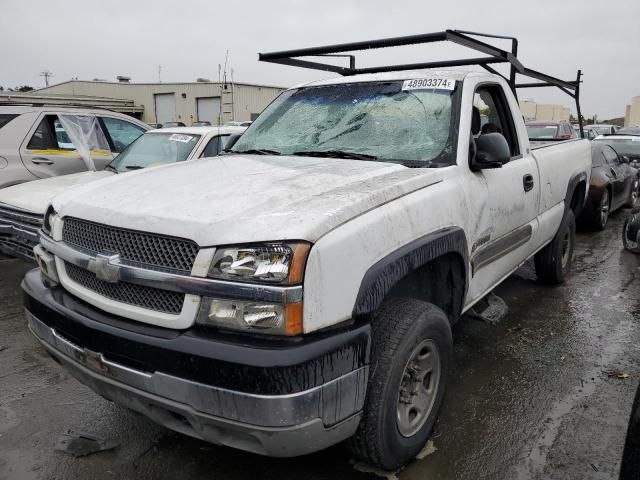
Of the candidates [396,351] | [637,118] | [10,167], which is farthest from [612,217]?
[637,118]

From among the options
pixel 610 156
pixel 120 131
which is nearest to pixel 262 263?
pixel 120 131

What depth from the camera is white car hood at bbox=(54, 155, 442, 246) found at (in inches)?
79.0

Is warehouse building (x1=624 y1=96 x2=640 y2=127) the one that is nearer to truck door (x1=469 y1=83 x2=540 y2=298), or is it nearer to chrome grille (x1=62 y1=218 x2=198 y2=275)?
truck door (x1=469 y1=83 x2=540 y2=298)

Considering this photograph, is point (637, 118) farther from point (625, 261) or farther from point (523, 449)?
point (523, 449)

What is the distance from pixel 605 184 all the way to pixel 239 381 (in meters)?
8.30

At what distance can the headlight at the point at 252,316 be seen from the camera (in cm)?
189

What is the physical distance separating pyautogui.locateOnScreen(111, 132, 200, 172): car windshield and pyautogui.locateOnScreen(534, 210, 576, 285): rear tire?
13.1ft

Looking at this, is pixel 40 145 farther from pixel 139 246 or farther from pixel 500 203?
pixel 500 203

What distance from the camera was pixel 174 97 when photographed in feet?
127

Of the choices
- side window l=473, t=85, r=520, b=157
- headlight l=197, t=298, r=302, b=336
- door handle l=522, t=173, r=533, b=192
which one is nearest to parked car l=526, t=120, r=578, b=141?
side window l=473, t=85, r=520, b=157

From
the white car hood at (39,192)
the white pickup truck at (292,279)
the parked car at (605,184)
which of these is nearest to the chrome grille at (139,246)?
the white pickup truck at (292,279)

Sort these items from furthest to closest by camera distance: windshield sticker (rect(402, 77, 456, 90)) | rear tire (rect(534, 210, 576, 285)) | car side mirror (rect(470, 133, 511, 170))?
rear tire (rect(534, 210, 576, 285)), windshield sticker (rect(402, 77, 456, 90)), car side mirror (rect(470, 133, 511, 170))

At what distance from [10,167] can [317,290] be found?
573 cm

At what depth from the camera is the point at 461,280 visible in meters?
2.98
